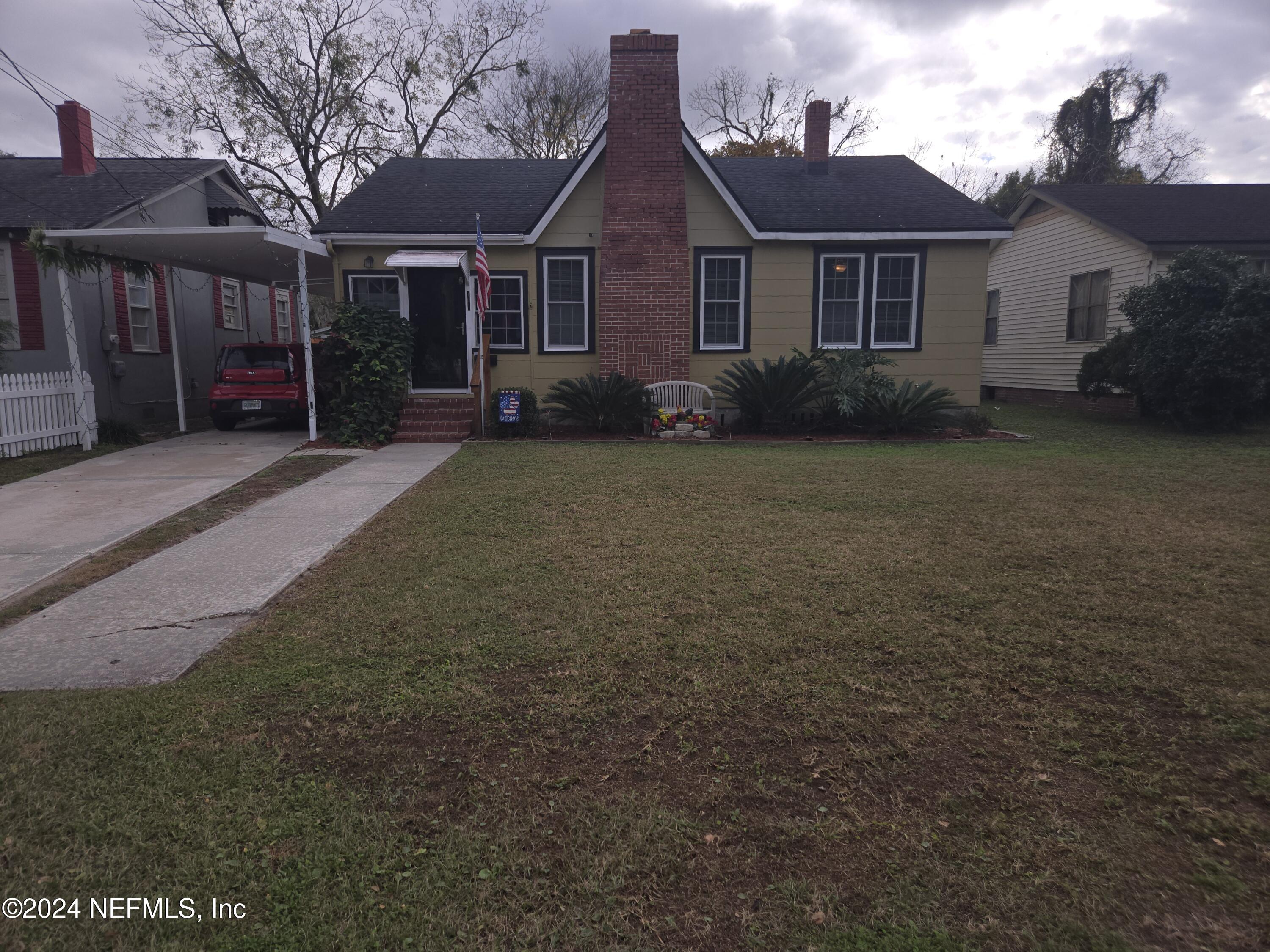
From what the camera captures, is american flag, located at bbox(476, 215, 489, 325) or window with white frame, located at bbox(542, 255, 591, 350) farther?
window with white frame, located at bbox(542, 255, 591, 350)

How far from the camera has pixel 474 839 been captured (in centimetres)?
233

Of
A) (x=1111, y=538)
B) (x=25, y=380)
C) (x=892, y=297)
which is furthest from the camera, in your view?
(x=892, y=297)

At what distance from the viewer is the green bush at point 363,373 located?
37.5ft

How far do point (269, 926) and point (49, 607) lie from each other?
3477 millimetres

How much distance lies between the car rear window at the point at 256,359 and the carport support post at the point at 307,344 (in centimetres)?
154

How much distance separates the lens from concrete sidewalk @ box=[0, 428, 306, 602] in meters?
5.55

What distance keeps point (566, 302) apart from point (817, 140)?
6724mm

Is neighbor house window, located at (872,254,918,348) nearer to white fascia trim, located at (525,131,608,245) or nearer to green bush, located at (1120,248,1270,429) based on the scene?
green bush, located at (1120,248,1270,429)

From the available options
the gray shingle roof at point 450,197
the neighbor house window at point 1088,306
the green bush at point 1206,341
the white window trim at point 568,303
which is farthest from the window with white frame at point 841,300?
the neighbor house window at point 1088,306

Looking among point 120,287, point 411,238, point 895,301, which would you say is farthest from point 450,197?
point 895,301

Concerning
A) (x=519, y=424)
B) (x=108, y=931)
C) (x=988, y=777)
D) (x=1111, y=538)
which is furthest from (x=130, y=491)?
(x=1111, y=538)

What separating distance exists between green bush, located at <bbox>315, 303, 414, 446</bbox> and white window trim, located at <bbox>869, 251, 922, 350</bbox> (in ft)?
27.3

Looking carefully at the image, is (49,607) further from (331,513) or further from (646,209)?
(646,209)

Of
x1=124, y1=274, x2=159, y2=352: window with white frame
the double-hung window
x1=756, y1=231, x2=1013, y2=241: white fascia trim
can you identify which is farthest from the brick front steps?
the double-hung window
